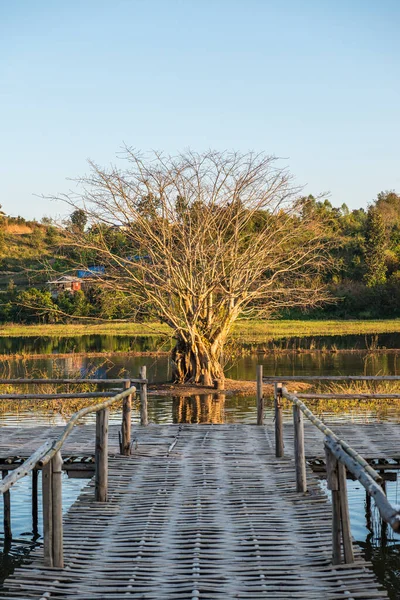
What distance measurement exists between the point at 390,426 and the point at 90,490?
561 centimetres

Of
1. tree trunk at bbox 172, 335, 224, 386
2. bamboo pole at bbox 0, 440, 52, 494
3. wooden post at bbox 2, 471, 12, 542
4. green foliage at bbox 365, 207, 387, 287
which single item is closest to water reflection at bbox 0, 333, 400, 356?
tree trunk at bbox 172, 335, 224, 386

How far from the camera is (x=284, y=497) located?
29.1 ft

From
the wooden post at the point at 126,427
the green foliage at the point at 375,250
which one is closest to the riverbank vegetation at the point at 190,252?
the wooden post at the point at 126,427

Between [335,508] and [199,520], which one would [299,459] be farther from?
[335,508]

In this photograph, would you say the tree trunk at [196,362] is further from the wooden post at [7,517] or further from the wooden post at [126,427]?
the wooden post at [7,517]

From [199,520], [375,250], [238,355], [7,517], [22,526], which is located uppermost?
[375,250]

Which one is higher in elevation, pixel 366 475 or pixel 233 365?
pixel 366 475

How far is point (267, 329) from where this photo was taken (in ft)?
151

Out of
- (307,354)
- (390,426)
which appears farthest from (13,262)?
(390,426)

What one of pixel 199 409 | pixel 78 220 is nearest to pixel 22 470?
pixel 199 409

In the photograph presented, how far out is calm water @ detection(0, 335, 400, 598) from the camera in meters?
10.4

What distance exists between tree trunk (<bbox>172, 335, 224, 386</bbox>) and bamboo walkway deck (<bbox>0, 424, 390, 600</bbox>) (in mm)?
12075

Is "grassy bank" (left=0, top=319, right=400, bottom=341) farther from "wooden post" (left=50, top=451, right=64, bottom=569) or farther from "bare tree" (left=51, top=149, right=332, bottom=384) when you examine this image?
"wooden post" (left=50, top=451, right=64, bottom=569)

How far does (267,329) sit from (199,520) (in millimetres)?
38114
